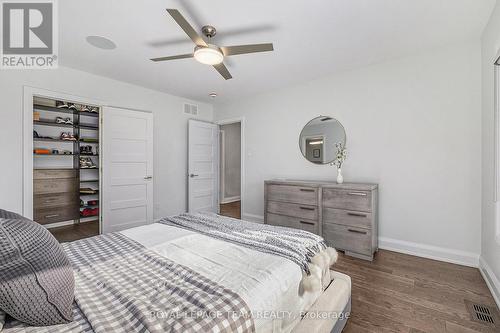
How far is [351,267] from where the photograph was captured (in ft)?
8.52

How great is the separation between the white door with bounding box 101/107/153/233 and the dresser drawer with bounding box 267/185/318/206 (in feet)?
7.23

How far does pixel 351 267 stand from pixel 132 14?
3.48 m

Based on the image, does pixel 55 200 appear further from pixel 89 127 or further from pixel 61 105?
pixel 61 105

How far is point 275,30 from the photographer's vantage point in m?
2.35

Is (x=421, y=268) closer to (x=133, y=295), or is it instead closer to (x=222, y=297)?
(x=222, y=297)

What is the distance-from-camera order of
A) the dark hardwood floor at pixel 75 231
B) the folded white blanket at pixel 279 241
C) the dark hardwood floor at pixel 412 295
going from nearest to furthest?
the folded white blanket at pixel 279 241 → the dark hardwood floor at pixel 412 295 → the dark hardwood floor at pixel 75 231

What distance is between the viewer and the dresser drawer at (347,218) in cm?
278

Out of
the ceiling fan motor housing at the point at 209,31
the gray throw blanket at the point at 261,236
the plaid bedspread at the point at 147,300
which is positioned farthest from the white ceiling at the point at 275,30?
the plaid bedspread at the point at 147,300

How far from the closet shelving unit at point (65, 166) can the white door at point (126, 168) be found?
0.70m

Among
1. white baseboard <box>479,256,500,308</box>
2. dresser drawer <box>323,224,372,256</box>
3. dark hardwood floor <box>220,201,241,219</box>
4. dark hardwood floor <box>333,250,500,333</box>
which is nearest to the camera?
dark hardwood floor <box>333,250,500,333</box>

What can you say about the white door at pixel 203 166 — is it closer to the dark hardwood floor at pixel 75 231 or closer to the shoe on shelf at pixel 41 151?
the dark hardwood floor at pixel 75 231

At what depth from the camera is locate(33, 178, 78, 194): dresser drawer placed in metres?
4.07

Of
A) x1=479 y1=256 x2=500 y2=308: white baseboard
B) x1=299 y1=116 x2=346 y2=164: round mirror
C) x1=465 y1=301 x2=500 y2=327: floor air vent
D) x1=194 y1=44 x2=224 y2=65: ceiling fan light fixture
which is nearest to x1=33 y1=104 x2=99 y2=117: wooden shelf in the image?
x1=194 y1=44 x2=224 y2=65: ceiling fan light fixture

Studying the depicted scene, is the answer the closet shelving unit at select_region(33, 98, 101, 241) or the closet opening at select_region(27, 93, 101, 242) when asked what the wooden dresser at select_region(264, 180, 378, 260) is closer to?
the closet opening at select_region(27, 93, 101, 242)
